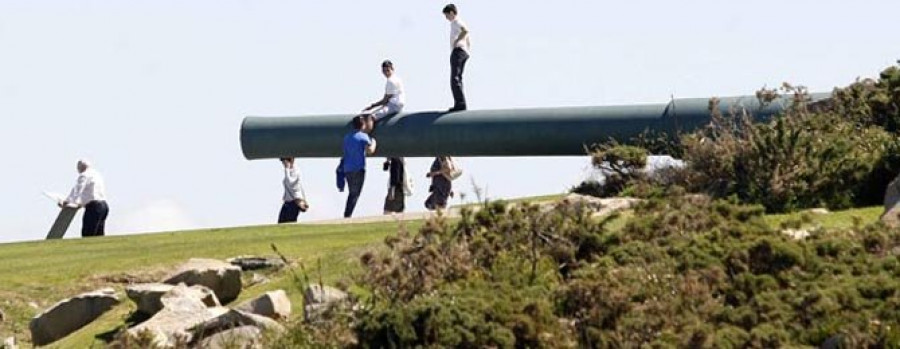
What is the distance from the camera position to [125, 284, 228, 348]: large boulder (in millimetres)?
16484

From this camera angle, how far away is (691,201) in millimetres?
17594

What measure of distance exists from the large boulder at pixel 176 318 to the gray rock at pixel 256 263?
8.12 feet

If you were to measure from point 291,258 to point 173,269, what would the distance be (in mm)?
1061

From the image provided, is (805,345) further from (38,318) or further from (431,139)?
(431,139)

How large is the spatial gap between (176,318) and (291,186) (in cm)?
1407

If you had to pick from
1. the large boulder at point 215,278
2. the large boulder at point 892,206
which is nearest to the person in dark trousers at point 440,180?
the large boulder at point 215,278

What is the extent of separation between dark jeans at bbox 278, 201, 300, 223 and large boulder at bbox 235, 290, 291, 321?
1366 cm

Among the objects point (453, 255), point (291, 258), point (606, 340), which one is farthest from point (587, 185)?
point (606, 340)

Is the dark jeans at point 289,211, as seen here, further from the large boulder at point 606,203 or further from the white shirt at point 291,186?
the large boulder at point 606,203

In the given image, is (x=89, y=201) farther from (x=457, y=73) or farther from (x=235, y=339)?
(x=235, y=339)

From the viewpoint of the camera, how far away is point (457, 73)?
29766 mm

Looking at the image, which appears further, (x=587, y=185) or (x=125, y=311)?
(x=587, y=185)

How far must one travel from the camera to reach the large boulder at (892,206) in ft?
55.9

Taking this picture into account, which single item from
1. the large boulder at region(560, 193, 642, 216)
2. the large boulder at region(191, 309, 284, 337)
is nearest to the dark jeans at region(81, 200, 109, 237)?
the large boulder at region(560, 193, 642, 216)
